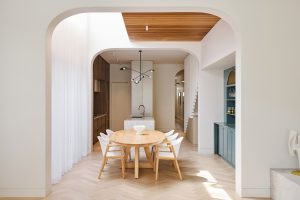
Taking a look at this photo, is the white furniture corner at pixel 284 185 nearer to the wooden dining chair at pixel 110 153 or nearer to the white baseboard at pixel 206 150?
the wooden dining chair at pixel 110 153

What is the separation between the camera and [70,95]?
5262 millimetres

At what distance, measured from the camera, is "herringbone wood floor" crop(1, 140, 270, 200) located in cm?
372

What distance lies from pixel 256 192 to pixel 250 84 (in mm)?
1511

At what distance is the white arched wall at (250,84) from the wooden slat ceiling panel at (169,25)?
4.15ft

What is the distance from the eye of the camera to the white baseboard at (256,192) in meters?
3.52

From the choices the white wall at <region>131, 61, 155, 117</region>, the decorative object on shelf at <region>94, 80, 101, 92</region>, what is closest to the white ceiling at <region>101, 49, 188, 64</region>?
the white wall at <region>131, 61, 155, 117</region>

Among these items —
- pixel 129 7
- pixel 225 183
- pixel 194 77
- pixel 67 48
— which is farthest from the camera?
pixel 194 77

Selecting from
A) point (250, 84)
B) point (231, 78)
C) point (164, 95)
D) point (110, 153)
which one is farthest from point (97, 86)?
point (250, 84)

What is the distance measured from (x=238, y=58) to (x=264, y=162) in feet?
4.97

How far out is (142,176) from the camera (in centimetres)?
468

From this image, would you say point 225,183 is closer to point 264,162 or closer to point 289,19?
point 264,162

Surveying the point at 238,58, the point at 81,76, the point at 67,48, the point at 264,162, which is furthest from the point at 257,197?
the point at 81,76

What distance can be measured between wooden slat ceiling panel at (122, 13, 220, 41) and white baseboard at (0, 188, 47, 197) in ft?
10.7

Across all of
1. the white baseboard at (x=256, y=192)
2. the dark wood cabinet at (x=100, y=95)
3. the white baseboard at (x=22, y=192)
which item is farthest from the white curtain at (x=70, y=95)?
the white baseboard at (x=256, y=192)
